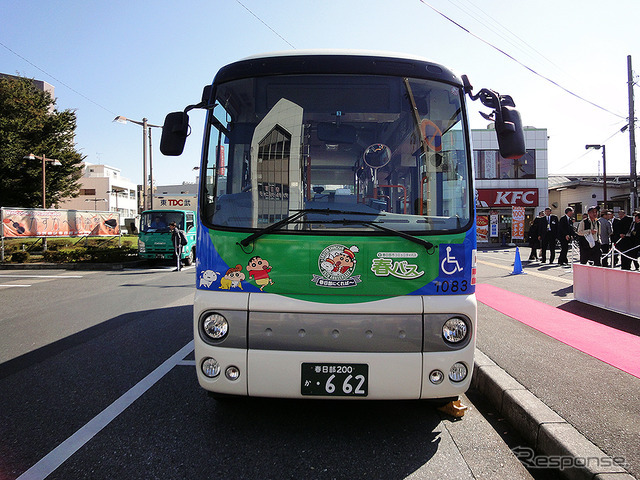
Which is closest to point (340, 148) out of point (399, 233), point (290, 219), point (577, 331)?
point (290, 219)

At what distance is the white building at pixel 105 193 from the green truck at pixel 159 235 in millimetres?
49572

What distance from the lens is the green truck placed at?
16.0 meters

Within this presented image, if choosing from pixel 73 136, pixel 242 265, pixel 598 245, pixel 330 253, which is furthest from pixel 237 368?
pixel 73 136

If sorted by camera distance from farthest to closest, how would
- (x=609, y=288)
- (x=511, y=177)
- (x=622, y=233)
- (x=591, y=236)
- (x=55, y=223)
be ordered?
(x=511, y=177), (x=55, y=223), (x=622, y=233), (x=591, y=236), (x=609, y=288)

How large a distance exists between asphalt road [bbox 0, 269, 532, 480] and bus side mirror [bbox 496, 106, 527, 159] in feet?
7.08

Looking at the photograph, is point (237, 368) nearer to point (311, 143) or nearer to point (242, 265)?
point (242, 265)

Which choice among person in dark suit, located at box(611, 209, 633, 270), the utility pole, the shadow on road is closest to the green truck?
the shadow on road

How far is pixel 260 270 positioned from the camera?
9.58 ft

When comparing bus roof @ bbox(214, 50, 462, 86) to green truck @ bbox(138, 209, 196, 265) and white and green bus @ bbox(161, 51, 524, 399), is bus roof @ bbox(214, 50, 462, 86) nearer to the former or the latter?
white and green bus @ bbox(161, 51, 524, 399)

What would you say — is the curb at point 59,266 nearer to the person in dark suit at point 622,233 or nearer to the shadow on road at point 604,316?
the shadow on road at point 604,316

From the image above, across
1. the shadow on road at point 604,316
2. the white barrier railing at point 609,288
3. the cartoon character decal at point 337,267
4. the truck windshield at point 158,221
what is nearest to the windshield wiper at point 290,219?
the cartoon character decal at point 337,267

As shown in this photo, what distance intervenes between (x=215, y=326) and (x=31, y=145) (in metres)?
33.0

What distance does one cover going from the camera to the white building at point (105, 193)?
68125 mm

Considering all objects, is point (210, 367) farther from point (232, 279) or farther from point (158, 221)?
point (158, 221)
